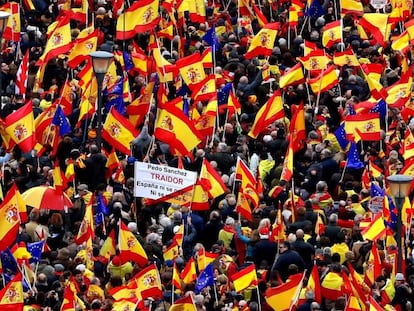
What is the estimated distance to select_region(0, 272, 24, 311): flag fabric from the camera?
1193 inches

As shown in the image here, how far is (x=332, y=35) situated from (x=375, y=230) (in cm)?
1006

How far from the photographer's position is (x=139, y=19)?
138ft

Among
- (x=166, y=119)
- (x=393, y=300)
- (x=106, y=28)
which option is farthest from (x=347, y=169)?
(x=106, y=28)

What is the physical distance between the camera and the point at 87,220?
3403cm

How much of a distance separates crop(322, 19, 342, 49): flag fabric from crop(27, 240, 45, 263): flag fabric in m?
11.4

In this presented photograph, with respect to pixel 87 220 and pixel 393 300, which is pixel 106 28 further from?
pixel 393 300

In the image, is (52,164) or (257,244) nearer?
(257,244)

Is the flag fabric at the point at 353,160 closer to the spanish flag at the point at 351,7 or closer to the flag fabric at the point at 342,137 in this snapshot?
the flag fabric at the point at 342,137

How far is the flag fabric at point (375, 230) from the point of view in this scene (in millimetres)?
33562

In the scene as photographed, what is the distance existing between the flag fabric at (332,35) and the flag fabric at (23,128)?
26.8 ft

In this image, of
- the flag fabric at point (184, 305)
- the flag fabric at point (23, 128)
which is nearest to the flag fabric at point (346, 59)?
the flag fabric at point (23, 128)

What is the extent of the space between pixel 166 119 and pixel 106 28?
28.7ft

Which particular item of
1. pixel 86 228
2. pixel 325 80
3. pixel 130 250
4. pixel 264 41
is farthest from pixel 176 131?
pixel 264 41

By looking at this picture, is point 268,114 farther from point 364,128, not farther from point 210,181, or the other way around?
point 210,181
